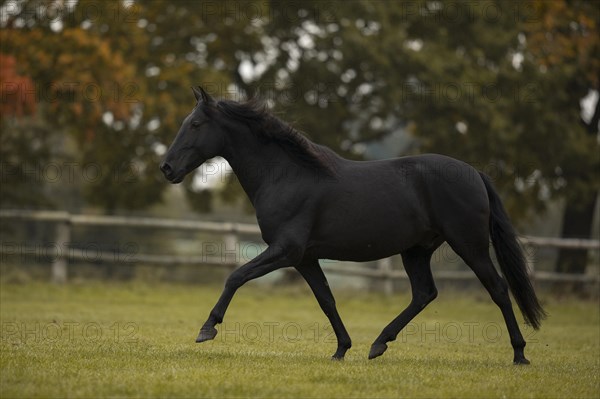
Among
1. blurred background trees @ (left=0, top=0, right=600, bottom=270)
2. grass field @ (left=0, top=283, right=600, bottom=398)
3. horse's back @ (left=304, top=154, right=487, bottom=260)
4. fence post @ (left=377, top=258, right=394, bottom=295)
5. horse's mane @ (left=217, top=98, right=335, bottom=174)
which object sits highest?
horse's mane @ (left=217, top=98, right=335, bottom=174)

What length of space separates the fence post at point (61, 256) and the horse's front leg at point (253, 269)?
416 inches

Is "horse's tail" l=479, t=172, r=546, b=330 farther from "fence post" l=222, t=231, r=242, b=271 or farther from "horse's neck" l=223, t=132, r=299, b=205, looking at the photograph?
"fence post" l=222, t=231, r=242, b=271

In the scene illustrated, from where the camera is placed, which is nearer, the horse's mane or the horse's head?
the horse's head

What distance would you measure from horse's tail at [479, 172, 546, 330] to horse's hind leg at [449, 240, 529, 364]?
0.24 m

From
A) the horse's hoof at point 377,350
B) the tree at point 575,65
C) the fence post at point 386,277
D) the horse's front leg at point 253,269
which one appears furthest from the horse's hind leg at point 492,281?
the tree at point 575,65

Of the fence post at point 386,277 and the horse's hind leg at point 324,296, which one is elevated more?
the horse's hind leg at point 324,296

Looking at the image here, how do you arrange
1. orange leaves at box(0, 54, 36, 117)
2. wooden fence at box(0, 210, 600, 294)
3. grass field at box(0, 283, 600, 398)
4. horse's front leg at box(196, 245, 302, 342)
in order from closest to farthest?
grass field at box(0, 283, 600, 398)
horse's front leg at box(196, 245, 302, 342)
wooden fence at box(0, 210, 600, 294)
orange leaves at box(0, 54, 36, 117)

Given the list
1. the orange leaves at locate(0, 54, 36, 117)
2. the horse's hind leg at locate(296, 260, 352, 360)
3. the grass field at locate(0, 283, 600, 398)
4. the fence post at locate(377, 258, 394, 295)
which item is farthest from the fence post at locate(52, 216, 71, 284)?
the horse's hind leg at locate(296, 260, 352, 360)

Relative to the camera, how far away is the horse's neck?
25.7ft

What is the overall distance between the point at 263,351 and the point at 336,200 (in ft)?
5.93

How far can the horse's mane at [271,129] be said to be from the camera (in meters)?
7.84

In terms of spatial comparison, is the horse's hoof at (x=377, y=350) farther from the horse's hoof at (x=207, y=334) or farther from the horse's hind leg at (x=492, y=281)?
the horse's hoof at (x=207, y=334)

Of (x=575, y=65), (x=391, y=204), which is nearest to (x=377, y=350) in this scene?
(x=391, y=204)

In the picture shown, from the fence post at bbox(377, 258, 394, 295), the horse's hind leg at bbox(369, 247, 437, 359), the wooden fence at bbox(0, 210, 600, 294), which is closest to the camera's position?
the horse's hind leg at bbox(369, 247, 437, 359)
